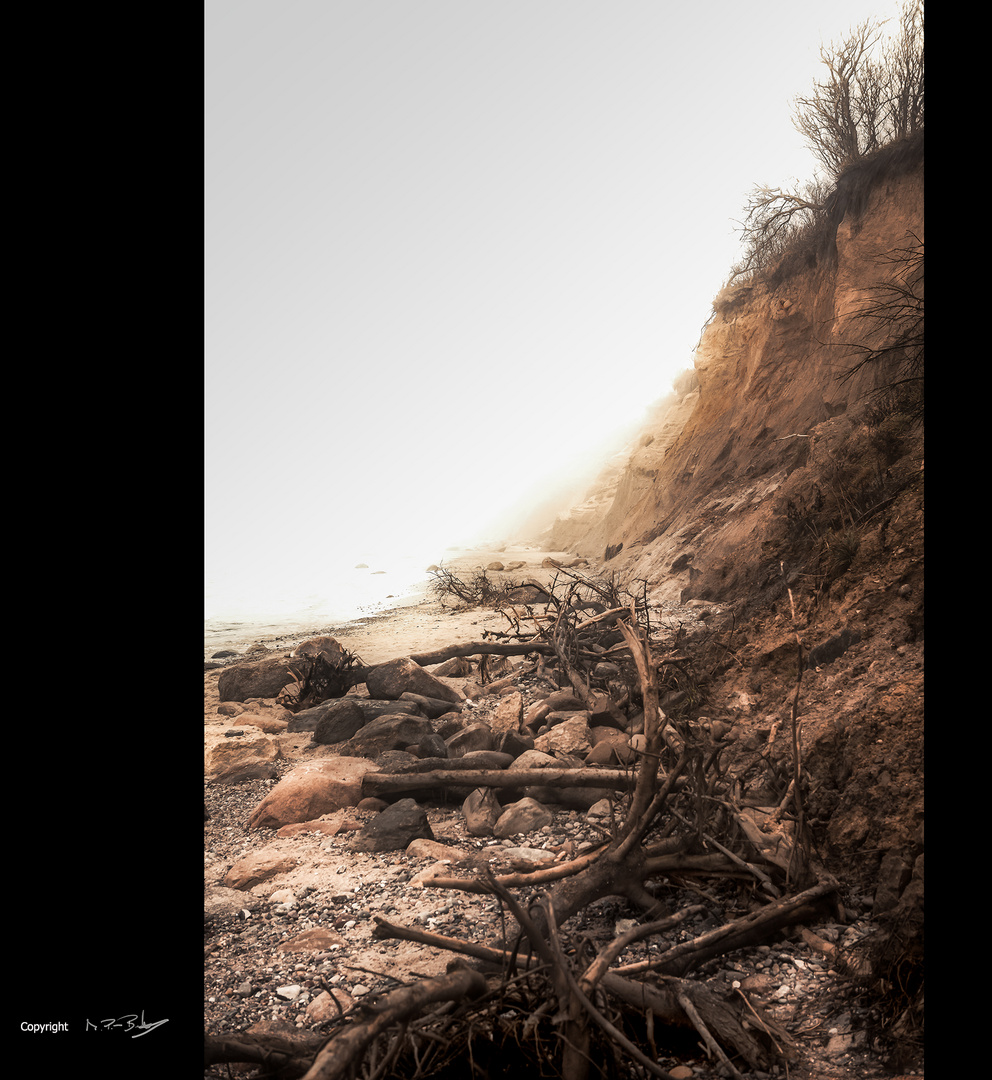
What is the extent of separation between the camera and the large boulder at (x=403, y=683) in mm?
5074

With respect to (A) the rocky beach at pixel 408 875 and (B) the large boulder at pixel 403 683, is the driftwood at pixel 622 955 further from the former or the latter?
(B) the large boulder at pixel 403 683

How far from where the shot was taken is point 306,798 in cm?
338

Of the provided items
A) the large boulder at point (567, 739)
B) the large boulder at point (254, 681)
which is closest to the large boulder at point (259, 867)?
the large boulder at point (567, 739)

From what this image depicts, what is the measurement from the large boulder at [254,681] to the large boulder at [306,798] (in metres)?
2.25

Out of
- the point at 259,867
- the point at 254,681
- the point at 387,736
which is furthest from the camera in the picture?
the point at 254,681

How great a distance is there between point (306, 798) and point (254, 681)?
2.62 m

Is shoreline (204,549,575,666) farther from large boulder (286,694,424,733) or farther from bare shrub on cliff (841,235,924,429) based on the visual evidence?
bare shrub on cliff (841,235,924,429)

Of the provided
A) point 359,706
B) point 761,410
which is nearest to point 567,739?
point 359,706
